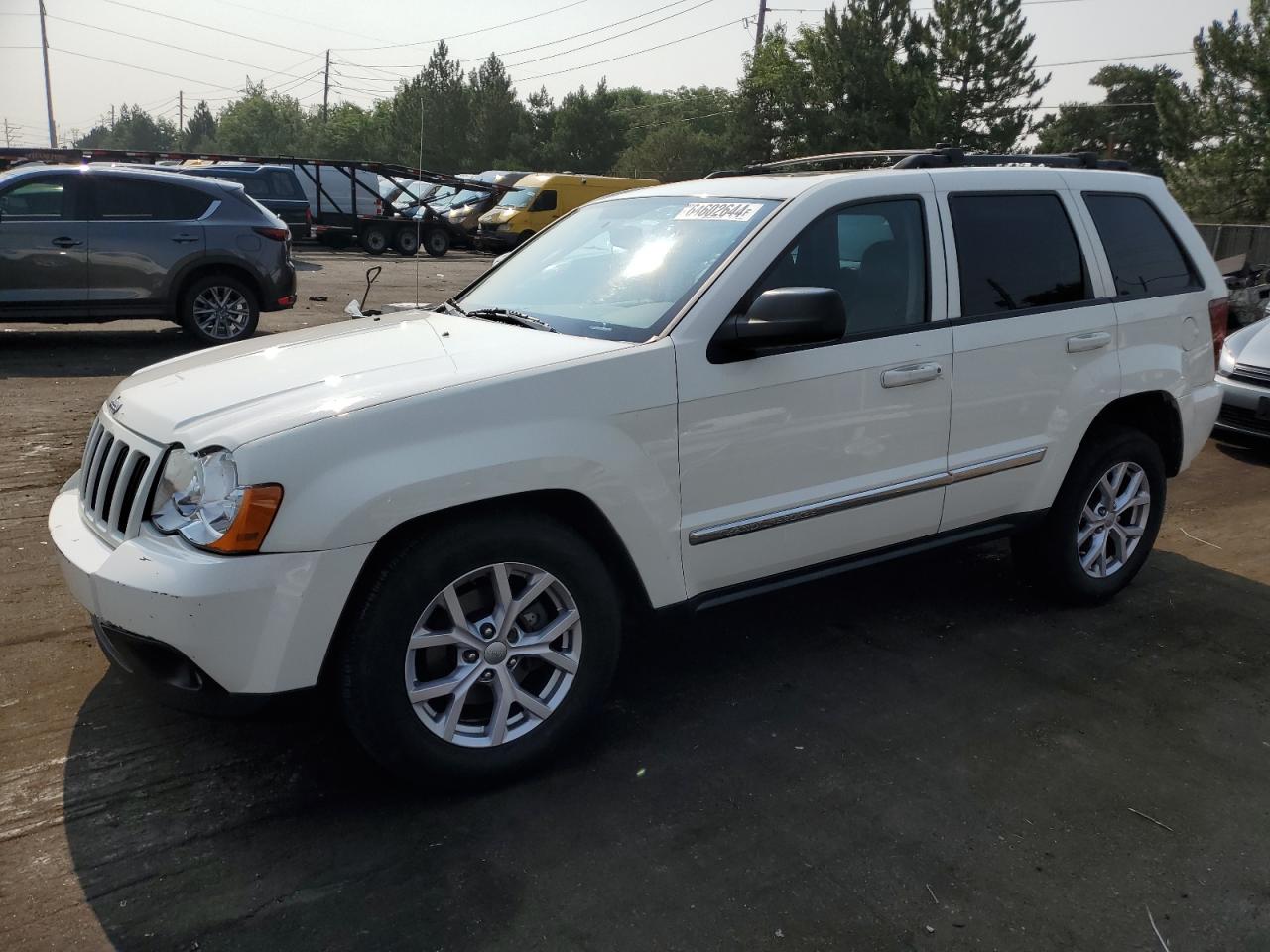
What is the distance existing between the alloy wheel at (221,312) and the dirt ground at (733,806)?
6.71m

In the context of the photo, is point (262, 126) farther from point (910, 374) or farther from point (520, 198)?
point (910, 374)

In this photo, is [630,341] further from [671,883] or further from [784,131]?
[784,131]

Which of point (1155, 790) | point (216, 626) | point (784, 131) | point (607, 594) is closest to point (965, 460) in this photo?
point (1155, 790)

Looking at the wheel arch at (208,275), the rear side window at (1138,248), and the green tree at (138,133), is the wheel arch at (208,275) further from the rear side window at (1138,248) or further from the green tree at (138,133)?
the green tree at (138,133)

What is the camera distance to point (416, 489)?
9.52 ft

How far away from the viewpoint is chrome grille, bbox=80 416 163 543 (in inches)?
117

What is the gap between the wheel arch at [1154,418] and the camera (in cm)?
470

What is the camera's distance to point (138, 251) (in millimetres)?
10430

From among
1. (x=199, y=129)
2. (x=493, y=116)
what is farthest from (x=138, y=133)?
(x=493, y=116)

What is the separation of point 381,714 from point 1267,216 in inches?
1191

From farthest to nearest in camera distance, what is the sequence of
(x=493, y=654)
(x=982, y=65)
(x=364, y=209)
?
(x=982, y=65), (x=364, y=209), (x=493, y=654)

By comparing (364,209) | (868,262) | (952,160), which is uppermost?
(364,209)

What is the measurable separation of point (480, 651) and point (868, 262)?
6.59ft

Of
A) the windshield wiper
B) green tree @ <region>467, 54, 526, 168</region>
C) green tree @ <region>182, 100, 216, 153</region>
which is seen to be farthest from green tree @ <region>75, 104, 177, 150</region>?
the windshield wiper
